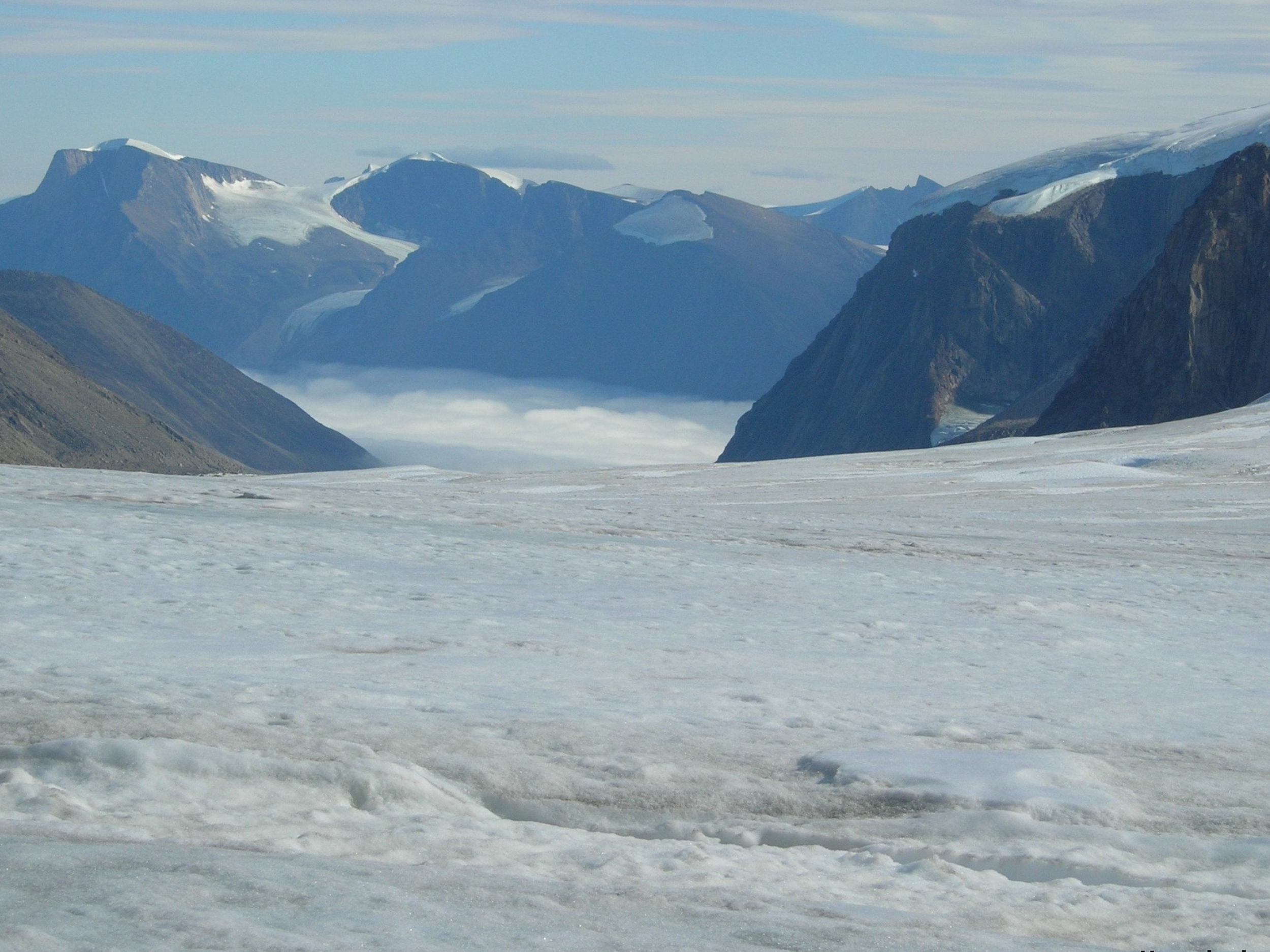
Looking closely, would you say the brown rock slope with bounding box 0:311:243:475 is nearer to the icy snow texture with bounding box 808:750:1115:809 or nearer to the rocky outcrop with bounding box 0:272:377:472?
the rocky outcrop with bounding box 0:272:377:472

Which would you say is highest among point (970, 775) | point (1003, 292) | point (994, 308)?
point (1003, 292)

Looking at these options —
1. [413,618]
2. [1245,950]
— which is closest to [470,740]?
[413,618]

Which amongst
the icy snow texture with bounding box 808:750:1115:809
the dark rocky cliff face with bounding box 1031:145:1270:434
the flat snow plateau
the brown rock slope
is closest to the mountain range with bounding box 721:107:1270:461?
the dark rocky cliff face with bounding box 1031:145:1270:434

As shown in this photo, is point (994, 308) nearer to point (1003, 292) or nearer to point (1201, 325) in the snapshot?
point (1003, 292)

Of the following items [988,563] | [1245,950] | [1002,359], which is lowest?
[1245,950]

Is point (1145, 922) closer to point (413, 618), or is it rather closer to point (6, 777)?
point (6, 777)

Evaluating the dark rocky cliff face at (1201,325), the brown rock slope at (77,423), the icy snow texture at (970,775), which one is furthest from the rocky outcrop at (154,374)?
the icy snow texture at (970,775)

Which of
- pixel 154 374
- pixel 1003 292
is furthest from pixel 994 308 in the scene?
pixel 154 374
